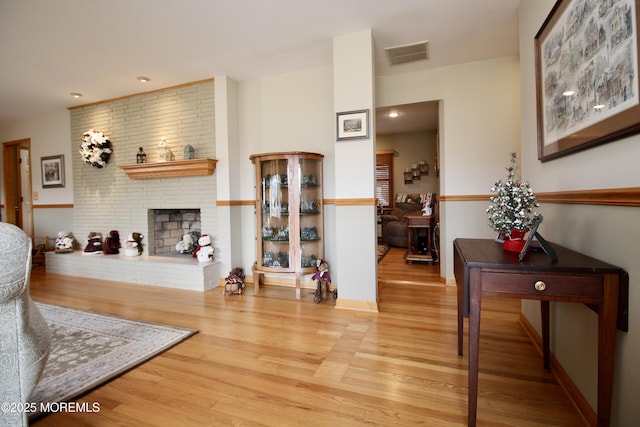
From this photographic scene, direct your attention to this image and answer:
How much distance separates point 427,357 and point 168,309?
2.42 metres

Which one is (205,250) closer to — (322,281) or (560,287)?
(322,281)

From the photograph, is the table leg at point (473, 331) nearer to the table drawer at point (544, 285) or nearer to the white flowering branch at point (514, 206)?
the table drawer at point (544, 285)

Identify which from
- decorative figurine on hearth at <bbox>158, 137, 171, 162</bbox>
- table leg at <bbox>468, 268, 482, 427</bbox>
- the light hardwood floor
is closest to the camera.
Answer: table leg at <bbox>468, 268, 482, 427</bbox>

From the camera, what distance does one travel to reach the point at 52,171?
4.96 meters

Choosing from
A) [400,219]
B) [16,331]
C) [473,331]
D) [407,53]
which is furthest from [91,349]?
[400,219]

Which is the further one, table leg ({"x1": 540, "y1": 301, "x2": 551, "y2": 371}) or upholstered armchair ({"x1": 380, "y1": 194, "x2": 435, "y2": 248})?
upholstered armchair ({"x1": 380, "y1": 194, "x2": 435, "y2": 248})

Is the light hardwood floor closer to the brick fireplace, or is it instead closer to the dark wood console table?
the dark wood console table

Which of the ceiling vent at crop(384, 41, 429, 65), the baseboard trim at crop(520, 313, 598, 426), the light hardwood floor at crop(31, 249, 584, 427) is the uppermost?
the ceiling vent at crop(384, 41, 429, 65)

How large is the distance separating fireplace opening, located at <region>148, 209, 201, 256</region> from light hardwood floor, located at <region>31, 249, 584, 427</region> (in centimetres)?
142

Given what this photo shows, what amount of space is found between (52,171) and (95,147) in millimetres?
1455

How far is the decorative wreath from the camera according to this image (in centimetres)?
428

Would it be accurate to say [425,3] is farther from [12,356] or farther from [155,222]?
[155,222]

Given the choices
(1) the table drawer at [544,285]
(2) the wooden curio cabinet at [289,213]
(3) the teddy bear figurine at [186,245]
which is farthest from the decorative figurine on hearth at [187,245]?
(1) the table drawer at [544,285]

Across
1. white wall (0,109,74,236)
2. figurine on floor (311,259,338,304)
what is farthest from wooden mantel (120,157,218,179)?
figurine on floor (311,259,338,304)
